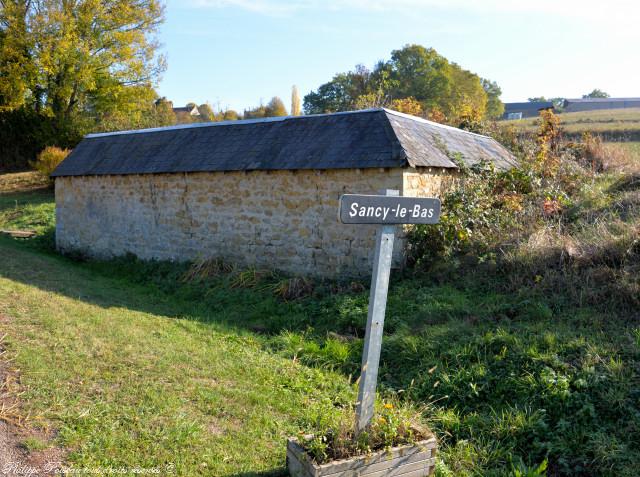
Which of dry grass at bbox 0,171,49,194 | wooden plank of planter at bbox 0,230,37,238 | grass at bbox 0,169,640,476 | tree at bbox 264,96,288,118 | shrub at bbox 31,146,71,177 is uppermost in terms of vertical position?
tree at bbox 264,96,288,118

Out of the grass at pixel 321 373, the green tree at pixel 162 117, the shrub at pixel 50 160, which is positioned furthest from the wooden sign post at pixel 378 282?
the green tree at pixel 162 117

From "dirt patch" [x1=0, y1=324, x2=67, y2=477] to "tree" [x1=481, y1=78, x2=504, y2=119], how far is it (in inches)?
2117

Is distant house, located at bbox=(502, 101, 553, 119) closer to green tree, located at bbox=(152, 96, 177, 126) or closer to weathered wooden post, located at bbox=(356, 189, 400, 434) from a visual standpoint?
green tree, located at bbox=(152, 96, 177, 126)

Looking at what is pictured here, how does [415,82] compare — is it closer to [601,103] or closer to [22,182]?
[22,182]

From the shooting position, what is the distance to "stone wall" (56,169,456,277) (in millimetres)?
9758

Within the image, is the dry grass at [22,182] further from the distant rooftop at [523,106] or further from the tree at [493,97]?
the distant rooftop at [523,106]

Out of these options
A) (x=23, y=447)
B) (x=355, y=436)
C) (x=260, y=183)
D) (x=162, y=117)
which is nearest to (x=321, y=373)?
(x=355, y=436)

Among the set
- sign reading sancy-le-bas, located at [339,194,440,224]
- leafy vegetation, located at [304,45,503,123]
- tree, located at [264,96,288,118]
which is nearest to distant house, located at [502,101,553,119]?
leafy vegetation, located at [304,45,503,123]

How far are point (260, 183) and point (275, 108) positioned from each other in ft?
108

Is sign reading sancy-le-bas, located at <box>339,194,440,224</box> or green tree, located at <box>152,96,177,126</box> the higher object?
green tree, located at <box>152,96,177,126</box>

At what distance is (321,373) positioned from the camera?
20.4 feet

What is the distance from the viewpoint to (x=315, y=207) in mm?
10211

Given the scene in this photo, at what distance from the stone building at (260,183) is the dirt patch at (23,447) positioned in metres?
6.16

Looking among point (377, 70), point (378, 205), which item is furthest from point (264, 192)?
point (377, 70)
